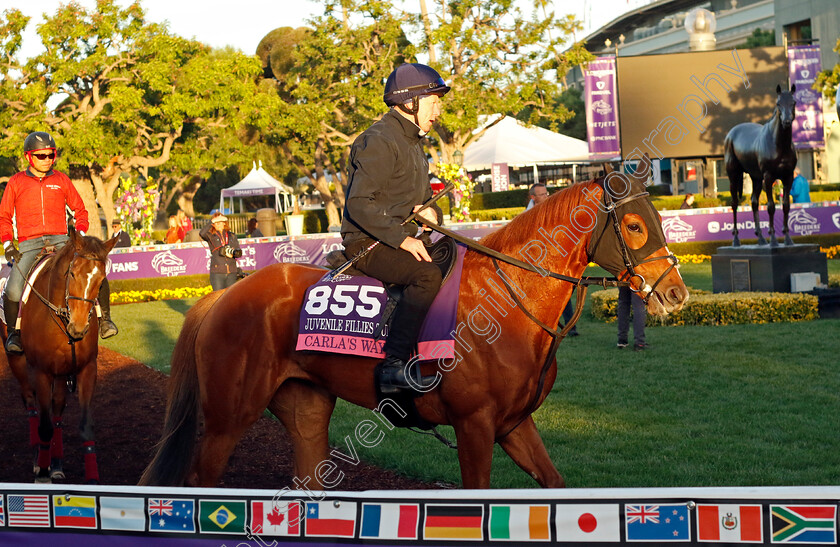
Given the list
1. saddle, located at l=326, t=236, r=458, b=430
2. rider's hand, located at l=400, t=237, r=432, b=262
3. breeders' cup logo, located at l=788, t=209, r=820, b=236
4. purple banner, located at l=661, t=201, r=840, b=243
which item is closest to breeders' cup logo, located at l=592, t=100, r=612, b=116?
purple banner, located at l=661, t=201, r=840, b=243

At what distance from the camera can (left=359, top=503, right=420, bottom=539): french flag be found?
335cm

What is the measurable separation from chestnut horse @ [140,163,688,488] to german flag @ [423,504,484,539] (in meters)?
0.72

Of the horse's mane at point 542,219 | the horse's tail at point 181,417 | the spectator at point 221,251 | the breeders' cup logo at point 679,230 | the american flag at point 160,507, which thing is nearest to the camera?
the american flag at point 160,507

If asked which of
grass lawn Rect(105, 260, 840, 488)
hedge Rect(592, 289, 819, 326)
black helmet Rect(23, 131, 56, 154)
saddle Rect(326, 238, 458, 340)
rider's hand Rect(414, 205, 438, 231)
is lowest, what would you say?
grass lawn Rect(105, 260, 840, 488)

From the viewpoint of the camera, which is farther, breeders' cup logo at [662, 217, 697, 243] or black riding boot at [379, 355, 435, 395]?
breeders' cup logo at [662, 217, 697, 243]

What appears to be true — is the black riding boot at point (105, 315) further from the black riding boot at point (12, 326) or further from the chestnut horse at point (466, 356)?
the chestnut horse at point (466, 356)

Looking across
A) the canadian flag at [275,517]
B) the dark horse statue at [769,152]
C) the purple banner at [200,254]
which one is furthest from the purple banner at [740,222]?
the canadian flag at [275,517]

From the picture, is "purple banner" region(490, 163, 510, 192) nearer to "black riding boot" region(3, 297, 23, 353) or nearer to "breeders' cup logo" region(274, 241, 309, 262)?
"breeders' cup logo" region(274, 241, 309, 262)

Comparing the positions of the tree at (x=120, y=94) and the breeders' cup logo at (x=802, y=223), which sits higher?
the tree at (x=120, y=94)

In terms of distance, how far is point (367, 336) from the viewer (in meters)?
4.38

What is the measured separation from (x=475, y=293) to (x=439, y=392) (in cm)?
53

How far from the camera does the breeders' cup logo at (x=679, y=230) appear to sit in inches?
925

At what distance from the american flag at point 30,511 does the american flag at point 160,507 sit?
45cm

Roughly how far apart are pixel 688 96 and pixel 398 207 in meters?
20.7
